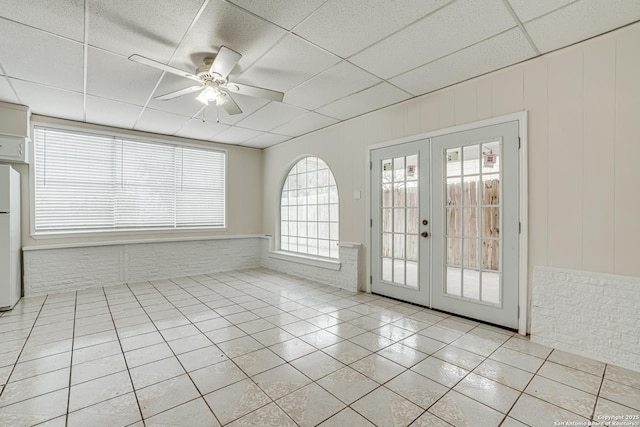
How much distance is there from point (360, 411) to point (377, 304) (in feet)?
7.25

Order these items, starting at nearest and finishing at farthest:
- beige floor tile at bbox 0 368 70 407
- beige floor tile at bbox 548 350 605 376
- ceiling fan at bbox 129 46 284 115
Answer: beige floor tile at bbox 0 368 70 407 < beige floor tile at bbox 548 350 605 376 < ceiling fan at bbox 129 46 284 115

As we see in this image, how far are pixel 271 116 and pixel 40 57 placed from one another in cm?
259

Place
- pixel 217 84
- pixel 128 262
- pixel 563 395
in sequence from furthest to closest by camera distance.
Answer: pixel 128 262 < pixel 217 84 < pixel 563 395

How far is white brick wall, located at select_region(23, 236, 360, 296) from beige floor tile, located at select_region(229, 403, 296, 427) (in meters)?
2.87

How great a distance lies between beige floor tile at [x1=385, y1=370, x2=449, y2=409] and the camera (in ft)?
6.53

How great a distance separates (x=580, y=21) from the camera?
7.64 ft

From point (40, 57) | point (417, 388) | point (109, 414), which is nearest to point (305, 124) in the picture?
point (40, 57)

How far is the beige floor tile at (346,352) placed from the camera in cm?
254

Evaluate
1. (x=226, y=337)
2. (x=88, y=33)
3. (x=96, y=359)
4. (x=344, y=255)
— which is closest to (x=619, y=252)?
(x=344, y=255)

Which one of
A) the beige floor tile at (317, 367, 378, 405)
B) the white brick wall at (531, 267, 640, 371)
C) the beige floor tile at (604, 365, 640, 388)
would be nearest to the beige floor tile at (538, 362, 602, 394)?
the beige floor tile at (604, 365, 640, 388)

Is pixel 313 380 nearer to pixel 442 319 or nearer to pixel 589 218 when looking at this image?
pixel 442 319

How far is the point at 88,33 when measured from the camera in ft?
8.11

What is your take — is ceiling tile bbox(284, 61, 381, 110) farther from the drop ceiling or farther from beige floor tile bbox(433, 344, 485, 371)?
beige floor tile bbox(433, 344, 485, 371)

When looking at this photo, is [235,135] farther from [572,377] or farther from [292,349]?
[572,377]
